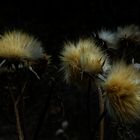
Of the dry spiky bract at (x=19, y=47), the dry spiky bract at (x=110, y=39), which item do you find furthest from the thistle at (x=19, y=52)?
the dry spiky bract at (x=110, y=39)

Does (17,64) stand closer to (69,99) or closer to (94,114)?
(94,114)

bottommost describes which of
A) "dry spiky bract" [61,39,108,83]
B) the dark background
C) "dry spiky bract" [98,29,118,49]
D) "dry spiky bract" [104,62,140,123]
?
"dry spiky bract" [104,62,140,123]

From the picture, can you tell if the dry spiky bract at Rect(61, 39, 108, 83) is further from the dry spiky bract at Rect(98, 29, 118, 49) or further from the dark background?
the dark background

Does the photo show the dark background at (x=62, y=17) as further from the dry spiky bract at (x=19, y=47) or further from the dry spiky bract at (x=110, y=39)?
the dry spiky bract at (x=19, y=47)

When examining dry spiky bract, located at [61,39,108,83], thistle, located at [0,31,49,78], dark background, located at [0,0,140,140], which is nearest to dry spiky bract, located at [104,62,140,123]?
dry spiky bract, located at [61,39,108,83]

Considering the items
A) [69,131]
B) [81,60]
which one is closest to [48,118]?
[69,131]
